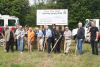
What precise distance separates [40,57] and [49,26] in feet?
15.5

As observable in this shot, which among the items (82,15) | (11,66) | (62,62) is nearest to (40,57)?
(62,62)

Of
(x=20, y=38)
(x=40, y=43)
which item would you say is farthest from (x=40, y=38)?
(x=20, y=38)

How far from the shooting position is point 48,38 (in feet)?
78.6

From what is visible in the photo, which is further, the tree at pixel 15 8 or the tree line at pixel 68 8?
the tree at pixel 15 8

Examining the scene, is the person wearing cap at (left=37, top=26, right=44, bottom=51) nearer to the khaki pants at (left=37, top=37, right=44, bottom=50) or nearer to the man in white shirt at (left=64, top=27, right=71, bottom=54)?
the khaki pants at (left=37, top=37, right=44, bottom=50)

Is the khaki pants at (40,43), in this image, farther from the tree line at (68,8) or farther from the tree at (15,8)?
the tree at (15,8)

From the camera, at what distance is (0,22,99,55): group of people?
23.3 meters

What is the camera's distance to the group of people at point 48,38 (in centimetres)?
2327

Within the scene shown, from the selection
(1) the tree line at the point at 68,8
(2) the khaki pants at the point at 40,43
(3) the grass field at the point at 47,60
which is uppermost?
(1) the tree line at the point at 68,8

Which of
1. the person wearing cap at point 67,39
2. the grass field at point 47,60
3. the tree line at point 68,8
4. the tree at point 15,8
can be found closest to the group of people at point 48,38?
the person wearing cap at point 67,39

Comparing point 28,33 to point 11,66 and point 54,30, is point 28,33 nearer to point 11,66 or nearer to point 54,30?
point 54,30

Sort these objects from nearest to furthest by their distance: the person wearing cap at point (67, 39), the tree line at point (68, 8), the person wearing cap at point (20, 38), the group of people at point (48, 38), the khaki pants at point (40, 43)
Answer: the group of people at point (48, 38) → the person wearing cap at point (67, 39) → the person wearing cap at point (20, 38) → the khaki pants at point (40, 43) → the tree line at point (68, 8)

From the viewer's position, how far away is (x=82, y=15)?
49844 mm

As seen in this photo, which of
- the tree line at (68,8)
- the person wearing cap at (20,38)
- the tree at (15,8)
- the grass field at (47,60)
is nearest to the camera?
the grass field at (47,60)
